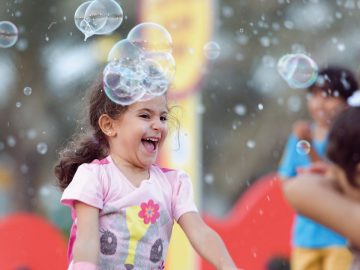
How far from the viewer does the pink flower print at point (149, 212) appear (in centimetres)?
273

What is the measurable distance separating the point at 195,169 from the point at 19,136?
2412mm

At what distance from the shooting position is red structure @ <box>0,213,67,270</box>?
233 inches

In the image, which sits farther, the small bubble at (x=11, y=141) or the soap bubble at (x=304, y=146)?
the small bubble at (x=11, y=141)

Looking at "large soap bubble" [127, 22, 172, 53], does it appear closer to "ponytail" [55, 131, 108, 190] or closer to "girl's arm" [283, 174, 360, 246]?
"ponytail" [55, 131, 108, 190]

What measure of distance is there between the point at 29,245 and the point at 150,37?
9.37 feet

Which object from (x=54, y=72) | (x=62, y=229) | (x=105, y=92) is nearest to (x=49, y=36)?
(x=54, y=72)

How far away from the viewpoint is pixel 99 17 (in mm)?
3631

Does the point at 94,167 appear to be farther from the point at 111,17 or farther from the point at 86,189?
the point at 111,17

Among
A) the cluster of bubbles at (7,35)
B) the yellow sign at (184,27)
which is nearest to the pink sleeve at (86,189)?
the cluster of bubbles at (7,35)

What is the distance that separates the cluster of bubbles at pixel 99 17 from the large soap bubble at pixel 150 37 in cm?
18

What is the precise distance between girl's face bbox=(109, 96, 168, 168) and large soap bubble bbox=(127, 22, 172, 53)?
496 mm

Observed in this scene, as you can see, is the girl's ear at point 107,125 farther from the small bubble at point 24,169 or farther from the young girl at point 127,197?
the small bubble at point 24,169

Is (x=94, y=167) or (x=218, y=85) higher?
(x=94, y=167)

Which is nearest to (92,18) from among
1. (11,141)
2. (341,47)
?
(341,47)
